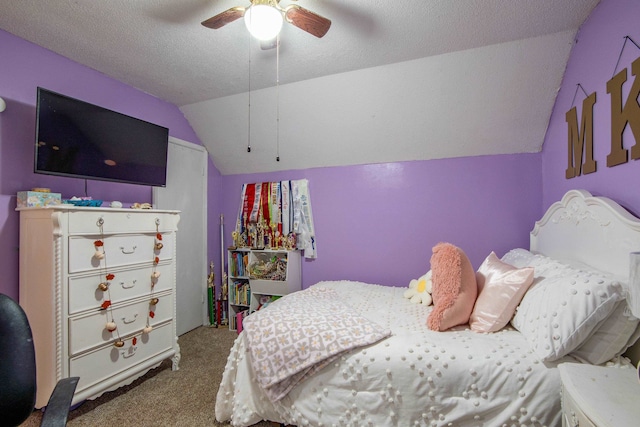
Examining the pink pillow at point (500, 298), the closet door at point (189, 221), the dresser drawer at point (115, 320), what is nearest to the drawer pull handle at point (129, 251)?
the dresser drawer at point (115, 320)

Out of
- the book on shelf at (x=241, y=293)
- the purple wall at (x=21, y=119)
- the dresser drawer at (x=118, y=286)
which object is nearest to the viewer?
the dresser drawer at (x=118, y=286)

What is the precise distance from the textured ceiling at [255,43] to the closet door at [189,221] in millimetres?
860

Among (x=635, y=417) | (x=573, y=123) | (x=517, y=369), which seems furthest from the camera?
(x=573, y=123)

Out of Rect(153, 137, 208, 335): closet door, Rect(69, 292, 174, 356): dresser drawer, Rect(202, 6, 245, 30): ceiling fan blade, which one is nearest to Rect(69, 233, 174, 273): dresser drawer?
Rect(69, 292, 174, 356): dresser drawer

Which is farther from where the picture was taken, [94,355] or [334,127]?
[334,127]

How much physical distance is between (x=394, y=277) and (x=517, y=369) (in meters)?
1.73

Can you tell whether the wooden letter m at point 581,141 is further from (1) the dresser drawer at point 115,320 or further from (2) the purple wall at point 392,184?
(1) the dresser drawer at point 115,320

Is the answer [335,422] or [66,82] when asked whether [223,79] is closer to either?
[66,82]

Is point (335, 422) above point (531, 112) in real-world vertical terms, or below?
below

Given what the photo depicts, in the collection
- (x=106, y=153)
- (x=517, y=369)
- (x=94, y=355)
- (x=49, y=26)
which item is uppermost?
(x=49, y=26)

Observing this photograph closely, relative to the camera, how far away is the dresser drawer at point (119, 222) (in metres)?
1.77

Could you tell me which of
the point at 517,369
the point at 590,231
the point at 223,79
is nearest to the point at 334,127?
the point at 223,79

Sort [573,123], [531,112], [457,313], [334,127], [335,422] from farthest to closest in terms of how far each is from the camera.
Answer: [334,127]
[531,112]
[573,123]
[457,313]
[335,422]

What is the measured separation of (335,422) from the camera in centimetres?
150
